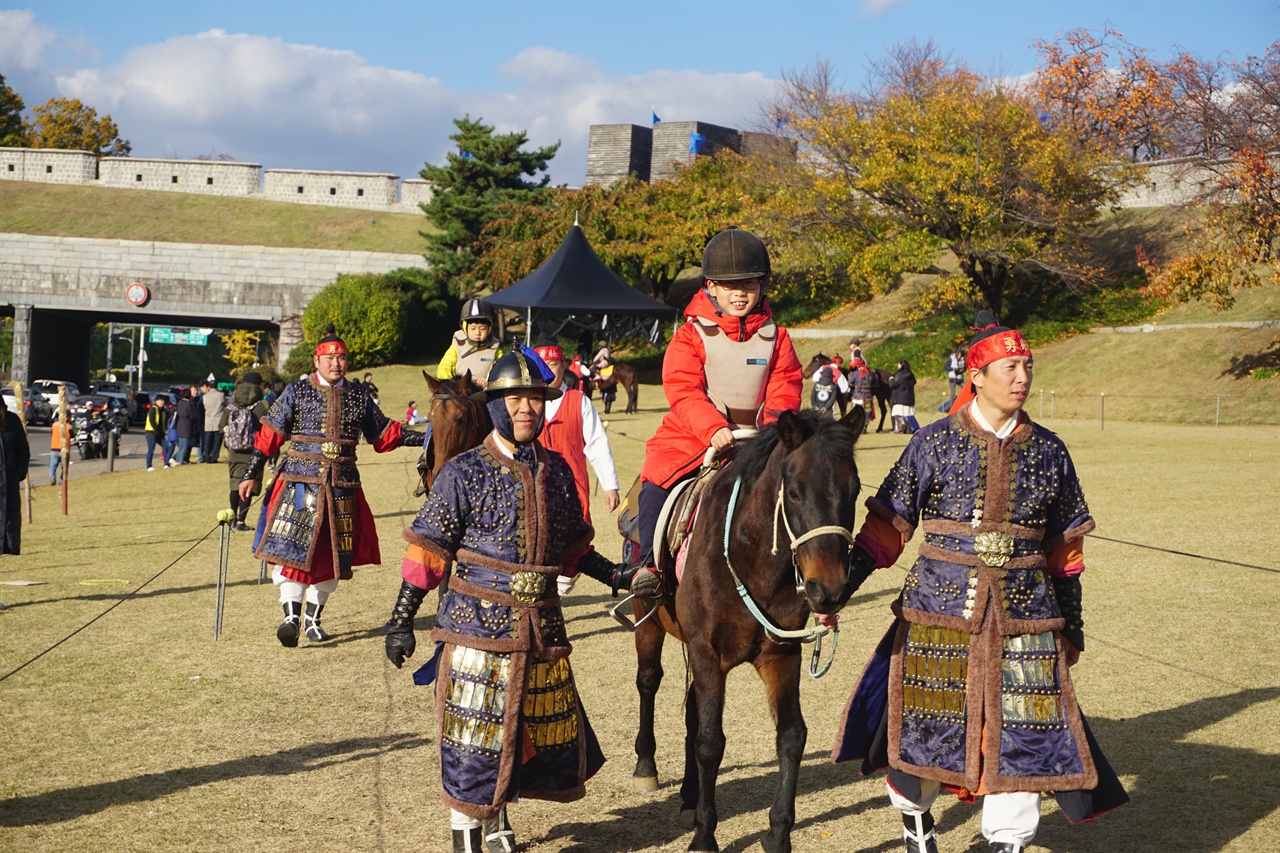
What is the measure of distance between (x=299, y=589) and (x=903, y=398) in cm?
2015

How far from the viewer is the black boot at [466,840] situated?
4469 millimetres

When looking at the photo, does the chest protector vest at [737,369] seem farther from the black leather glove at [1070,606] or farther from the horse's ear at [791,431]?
the black leather glove at [1070,606]

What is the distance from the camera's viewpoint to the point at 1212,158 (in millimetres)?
34750

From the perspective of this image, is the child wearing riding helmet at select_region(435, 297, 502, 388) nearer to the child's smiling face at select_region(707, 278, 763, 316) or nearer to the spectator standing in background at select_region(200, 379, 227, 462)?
the child's smiling face at select_region(707, 278, 763, 316)

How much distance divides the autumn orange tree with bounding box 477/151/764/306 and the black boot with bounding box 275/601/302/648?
37918 millimetres

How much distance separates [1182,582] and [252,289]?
48164mm

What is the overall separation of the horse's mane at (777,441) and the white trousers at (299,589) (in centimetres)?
476

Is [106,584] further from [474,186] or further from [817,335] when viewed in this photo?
[474,186]

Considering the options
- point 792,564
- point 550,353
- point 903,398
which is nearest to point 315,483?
point 550,353

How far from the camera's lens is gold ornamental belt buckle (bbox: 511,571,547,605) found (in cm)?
446

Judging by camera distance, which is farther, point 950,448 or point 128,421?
point 128,421

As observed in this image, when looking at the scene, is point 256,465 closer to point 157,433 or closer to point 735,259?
point 735,259

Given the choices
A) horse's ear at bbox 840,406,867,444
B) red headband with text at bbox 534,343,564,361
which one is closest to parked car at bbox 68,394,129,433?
red headband with text at bbox 534,343,564,361

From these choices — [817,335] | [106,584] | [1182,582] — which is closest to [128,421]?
[817,335]
